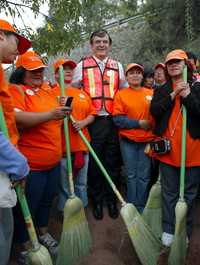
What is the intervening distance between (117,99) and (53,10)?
1541mm

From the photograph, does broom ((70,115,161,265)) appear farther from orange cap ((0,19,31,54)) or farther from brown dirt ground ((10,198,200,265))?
orange cap ((0,19,31,54))

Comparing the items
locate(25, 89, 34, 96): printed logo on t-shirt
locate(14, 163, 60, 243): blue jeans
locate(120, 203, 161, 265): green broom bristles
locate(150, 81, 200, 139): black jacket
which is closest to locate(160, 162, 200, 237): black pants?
locate(120, 203, 161, 265): green broom bristles

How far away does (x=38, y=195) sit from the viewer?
11.2 feet

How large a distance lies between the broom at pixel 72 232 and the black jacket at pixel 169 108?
881 millimetres

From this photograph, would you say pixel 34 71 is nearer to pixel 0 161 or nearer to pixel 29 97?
pixel 29 97

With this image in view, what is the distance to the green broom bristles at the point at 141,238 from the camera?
3.40 m

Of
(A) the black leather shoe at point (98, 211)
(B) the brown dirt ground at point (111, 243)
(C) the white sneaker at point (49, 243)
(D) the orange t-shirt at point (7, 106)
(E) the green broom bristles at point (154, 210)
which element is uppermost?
(D) the orange t-shirt at point (7, 106)

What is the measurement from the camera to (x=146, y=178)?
421 cm

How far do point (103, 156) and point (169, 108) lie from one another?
46.1 inches

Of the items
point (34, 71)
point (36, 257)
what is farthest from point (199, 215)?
point (34, 71)

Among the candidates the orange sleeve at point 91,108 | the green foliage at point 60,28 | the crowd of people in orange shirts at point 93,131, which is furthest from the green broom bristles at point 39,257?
the green foliage at point 60,28

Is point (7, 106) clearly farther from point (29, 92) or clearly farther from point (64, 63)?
point (64, 63)

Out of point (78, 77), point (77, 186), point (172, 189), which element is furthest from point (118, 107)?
point (172, 189)

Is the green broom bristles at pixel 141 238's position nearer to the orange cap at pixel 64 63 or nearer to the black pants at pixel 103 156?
the black pants at pixel 103 156
